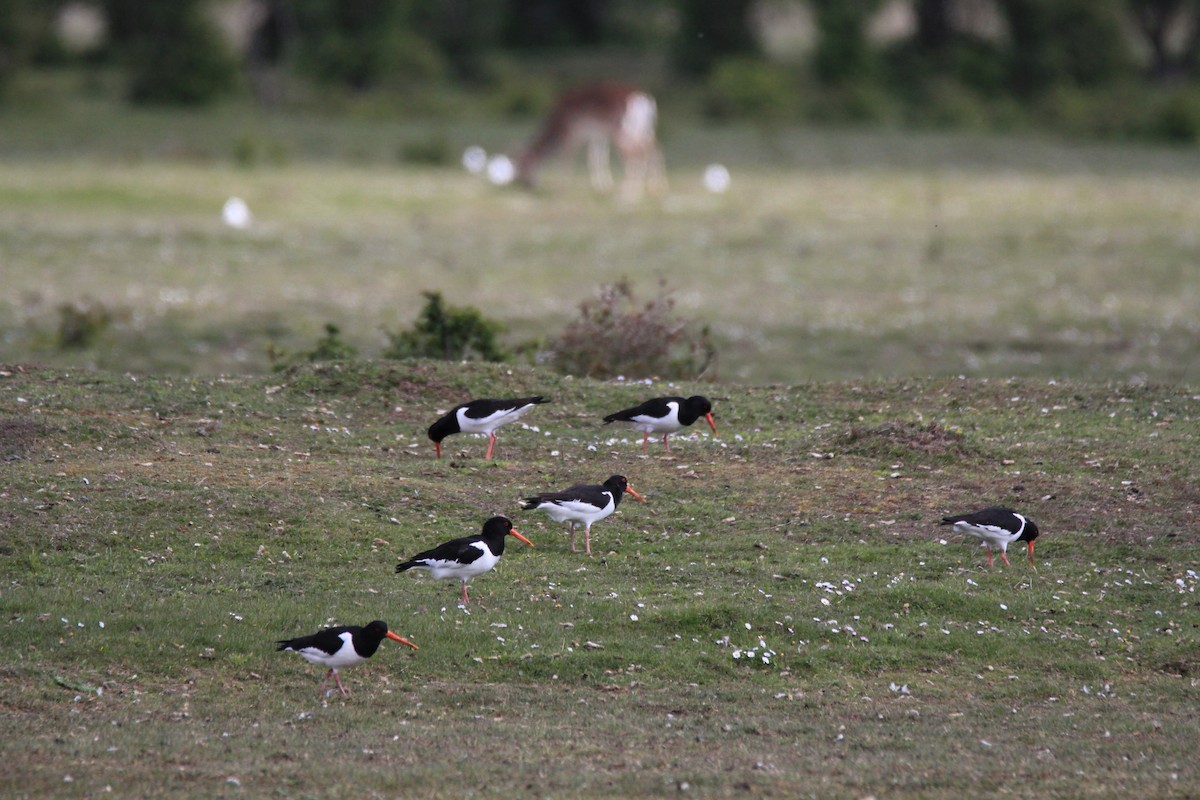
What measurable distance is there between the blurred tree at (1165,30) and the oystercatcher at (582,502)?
69.1 m

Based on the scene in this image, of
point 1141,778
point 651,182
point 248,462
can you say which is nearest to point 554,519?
point 248,462

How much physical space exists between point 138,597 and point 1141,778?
7.75 meters

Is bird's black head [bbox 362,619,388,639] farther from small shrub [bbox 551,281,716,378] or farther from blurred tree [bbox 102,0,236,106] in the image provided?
blurred tree [bbox 102,0,236,106]

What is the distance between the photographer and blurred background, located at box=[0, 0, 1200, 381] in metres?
27.3

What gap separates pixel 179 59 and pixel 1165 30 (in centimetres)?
4685

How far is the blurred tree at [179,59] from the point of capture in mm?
58406

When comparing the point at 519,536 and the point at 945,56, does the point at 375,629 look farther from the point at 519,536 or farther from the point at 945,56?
the point at 945,56

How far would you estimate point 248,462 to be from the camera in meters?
15.8

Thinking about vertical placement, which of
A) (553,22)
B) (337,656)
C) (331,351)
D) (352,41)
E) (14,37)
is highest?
(553,22)

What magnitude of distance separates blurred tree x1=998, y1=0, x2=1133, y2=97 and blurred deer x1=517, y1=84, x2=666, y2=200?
26.4 metres

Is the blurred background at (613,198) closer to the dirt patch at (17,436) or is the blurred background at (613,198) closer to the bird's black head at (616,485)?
the dirt patch at (17,436)

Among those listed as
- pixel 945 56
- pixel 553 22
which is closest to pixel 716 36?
pixel 945 56

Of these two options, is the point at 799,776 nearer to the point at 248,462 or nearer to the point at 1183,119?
the point at 248,462

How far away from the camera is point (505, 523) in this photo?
43.0ft
